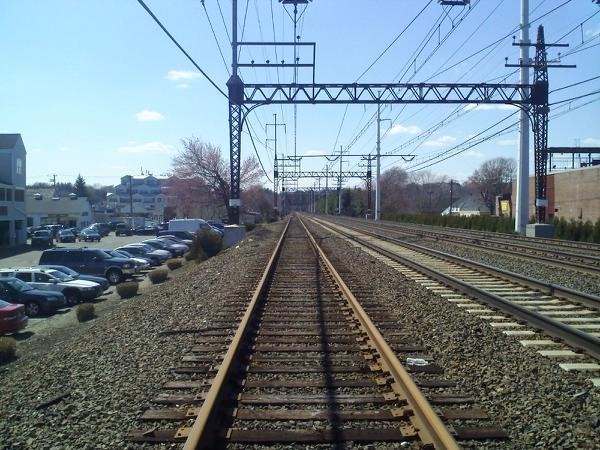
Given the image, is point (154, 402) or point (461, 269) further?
point (461, 269)

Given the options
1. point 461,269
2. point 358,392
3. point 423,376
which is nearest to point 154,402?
point 358,392

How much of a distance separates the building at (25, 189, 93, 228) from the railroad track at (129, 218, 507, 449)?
306ft

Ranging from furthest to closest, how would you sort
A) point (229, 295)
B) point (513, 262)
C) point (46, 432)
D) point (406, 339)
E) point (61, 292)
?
point (61, 292)
point (513, 262)
point (229, 295)
point (406, 339)
point (46, 432)

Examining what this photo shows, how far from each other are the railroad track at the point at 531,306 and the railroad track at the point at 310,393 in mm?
1759

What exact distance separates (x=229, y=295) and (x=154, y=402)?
7.18 metres

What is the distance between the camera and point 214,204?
69.4m

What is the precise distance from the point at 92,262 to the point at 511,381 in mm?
26995

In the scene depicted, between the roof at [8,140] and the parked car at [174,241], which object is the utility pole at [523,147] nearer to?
the parked car at [174,241]

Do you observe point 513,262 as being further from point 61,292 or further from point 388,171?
point 388,171

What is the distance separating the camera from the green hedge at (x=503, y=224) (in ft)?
115

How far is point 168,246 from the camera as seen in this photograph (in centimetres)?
4253

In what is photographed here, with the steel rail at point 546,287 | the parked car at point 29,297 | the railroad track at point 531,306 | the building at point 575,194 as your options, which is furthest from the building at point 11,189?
the building at point 575,194

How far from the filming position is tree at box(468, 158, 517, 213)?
116312 mm

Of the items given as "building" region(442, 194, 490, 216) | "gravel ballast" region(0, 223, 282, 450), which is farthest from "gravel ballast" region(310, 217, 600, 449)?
"building" region(442, 194, 490, 216)
